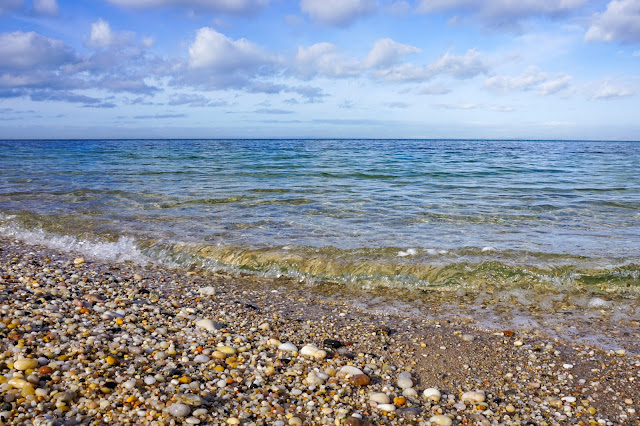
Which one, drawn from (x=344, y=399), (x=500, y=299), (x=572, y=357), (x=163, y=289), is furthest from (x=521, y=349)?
(x=163, y=289)

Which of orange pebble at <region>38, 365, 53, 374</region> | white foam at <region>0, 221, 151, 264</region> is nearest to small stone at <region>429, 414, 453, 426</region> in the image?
orange pebble at <region>38, 365, 53, 374</region>

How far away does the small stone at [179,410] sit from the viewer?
2.76 metres

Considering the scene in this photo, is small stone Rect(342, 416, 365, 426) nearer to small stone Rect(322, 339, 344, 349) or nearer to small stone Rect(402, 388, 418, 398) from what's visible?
small stone Rect(402, 388, 418, 398)

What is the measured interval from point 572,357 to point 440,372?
4.13ft

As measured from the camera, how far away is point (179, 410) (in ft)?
9.11

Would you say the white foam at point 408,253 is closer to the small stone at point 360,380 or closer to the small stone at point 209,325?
the small stone at point 209,325

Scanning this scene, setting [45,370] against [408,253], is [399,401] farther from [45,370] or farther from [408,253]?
[408,253]

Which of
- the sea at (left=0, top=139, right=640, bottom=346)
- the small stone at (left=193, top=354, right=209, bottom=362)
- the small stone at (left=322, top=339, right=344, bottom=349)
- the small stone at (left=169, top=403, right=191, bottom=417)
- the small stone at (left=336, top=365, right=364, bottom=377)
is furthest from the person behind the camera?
the sea at (left=0, top=139, right=640, bottom=346)

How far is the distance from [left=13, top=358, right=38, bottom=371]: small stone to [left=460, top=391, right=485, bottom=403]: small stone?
121 inches

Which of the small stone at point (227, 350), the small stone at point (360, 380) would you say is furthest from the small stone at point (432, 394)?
the small stone at point (227, 350)

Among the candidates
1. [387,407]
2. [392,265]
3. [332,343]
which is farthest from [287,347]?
[392,265]

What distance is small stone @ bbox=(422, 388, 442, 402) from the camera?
314 centimetres

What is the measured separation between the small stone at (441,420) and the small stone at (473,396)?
0.32 meters

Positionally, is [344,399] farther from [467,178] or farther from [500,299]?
[467,178]
